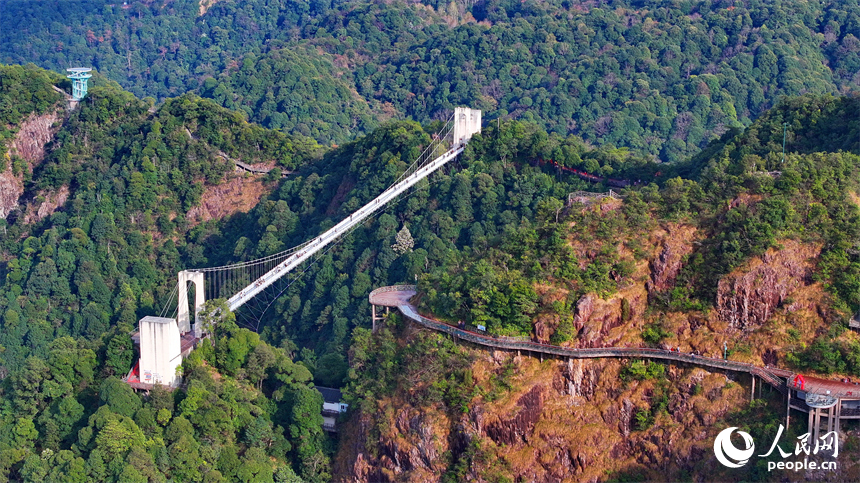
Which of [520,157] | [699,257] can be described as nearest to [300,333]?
[520,157]

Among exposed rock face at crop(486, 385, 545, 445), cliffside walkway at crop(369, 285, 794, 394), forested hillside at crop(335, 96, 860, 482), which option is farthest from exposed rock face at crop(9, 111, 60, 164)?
exposed rock face at crop(486, 385, 545, 445)

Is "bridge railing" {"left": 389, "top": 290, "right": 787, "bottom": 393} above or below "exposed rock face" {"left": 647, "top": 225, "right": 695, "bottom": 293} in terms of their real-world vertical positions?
below

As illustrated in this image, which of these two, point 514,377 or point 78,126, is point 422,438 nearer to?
point 514,377

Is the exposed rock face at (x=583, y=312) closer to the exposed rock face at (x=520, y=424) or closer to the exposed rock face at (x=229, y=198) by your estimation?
the exposed rock face at (x=520, y=424)

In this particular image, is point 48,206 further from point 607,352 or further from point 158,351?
point 607,352

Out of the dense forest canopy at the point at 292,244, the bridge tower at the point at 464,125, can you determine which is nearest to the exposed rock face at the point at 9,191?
the dense forest canopy at the point at 292,244

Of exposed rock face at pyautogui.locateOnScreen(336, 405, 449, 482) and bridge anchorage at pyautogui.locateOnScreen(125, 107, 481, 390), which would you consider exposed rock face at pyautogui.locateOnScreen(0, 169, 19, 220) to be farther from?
exposed rock face at pyautogui.locateOnScreen(336, 405, 449, 482)
